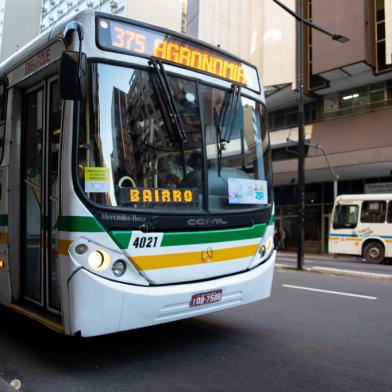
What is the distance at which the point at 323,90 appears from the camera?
2747 centimetres

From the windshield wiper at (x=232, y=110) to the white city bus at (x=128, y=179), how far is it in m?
0.02

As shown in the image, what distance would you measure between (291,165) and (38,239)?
889 inches

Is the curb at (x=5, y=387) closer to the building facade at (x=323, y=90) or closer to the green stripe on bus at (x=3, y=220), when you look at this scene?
the green stripe on bus at (x=3, y=220)

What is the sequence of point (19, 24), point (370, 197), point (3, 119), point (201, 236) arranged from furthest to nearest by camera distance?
point (19, 24) < point (370, 197) < point (3, 119) < point (201, 236)

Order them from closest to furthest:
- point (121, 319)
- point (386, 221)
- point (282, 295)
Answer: point (121, 319), point (282, 295), point (386, 221)

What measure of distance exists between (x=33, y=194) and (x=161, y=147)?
1.61 meters

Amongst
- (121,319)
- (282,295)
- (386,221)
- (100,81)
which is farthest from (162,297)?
(386,221)

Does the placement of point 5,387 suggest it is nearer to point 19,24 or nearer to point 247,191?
point 247,191

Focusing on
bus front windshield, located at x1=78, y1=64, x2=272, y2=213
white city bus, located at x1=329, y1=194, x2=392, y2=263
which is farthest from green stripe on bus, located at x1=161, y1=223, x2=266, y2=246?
white city bus, located at x1=329, y1=194, x2=392, y2=263

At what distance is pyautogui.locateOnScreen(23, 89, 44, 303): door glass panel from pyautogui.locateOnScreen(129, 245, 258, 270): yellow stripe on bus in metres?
1.32

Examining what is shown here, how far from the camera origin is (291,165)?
26.3 metres

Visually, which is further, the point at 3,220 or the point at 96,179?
the point at 3,220

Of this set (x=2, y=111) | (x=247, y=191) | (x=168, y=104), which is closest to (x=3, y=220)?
(x=2, y=111)

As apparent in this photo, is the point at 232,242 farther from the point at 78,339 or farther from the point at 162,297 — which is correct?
the point at 78,339
